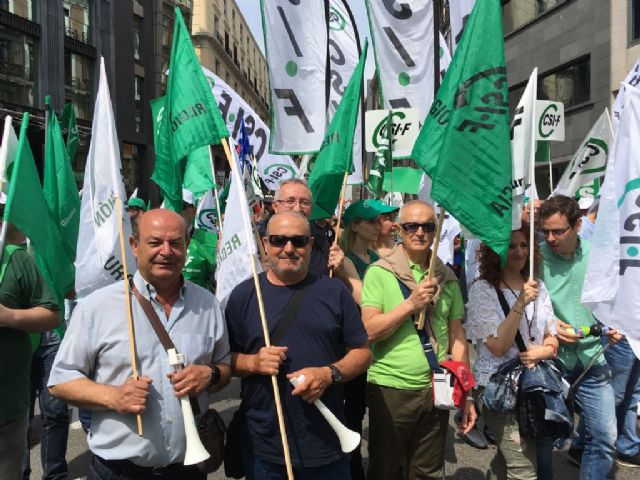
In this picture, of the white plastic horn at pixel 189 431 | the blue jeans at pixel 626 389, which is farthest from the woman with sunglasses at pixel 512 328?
the white plastic horn at pixel 189 431

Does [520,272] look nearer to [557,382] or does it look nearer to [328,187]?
[557,382]

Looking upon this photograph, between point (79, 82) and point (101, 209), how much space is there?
89.3ft

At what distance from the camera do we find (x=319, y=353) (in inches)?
104

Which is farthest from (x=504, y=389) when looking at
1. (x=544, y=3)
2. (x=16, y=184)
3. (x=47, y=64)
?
(x=47, y=64)

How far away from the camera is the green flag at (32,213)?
121 inches

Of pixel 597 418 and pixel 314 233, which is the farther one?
pixel 314 233

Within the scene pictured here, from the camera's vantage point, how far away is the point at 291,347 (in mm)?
2641

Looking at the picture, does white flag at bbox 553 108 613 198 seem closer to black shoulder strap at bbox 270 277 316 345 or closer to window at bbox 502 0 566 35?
black shoulder strap at bbox 270 277 316 345

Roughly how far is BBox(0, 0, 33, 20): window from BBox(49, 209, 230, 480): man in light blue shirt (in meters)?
23.5

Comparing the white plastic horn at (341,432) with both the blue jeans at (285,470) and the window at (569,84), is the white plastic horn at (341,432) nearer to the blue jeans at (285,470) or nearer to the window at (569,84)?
the blue jeans at (285,470)

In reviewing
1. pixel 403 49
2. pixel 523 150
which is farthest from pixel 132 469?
pixel 403 49

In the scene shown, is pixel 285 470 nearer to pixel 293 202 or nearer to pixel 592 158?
pixel 293 202

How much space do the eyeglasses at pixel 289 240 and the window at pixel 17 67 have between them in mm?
22603

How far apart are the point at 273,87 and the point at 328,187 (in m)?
1.13
